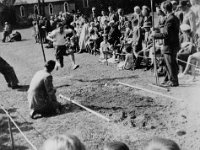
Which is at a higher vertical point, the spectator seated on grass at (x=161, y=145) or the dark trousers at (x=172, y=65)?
the spectator seated on grass at (x=161, y=145)

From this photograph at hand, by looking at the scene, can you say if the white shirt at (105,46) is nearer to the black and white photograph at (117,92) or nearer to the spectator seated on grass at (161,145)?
the black and white photograph at (117,92)

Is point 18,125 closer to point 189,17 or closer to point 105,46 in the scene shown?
point 189,17

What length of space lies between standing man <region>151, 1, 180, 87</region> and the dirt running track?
16.2 inches

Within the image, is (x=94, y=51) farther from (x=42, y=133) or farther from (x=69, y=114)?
(x=42, y=133)

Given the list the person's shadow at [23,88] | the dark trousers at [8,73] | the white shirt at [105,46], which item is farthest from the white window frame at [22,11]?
the person's shadow at [23,88]

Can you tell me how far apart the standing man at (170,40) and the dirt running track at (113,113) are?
1.35 feet

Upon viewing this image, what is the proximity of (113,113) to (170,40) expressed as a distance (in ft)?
9.07

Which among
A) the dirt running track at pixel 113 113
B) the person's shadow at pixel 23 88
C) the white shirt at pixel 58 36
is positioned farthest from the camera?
the white shirt at pixel 58 36

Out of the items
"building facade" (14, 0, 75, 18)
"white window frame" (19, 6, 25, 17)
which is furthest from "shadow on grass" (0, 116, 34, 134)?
"white window frame" (19, 6, 25, 17)

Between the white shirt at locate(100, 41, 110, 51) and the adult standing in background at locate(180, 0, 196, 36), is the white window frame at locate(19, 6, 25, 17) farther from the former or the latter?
the adult standing in background at locate(180, 0, 196, 36)

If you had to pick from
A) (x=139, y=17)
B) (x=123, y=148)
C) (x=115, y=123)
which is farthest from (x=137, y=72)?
(x=123, y=148)

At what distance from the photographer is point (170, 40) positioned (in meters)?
10.0

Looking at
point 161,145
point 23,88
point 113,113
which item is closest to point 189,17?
point 113,113

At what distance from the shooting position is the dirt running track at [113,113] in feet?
23.8
